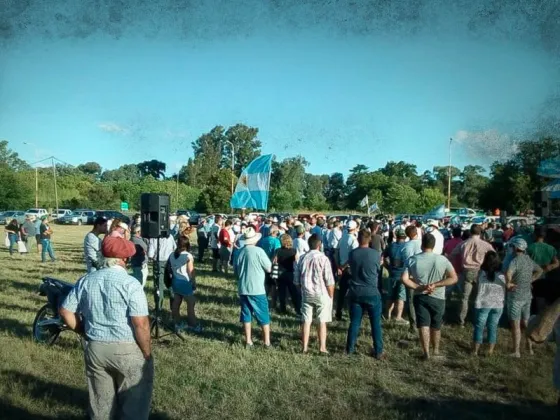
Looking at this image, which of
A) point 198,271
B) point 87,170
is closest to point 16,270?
point 198,271

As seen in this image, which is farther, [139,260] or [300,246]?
[300,246]

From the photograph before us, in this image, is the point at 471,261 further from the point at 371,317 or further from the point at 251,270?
the point at 251,270

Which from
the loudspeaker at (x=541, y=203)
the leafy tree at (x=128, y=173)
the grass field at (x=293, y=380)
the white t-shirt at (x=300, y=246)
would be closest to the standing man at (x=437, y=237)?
the grass field at (x=293, y=380)

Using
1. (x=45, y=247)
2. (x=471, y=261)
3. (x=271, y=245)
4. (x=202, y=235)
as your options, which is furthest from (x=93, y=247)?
(x=45, y=247)

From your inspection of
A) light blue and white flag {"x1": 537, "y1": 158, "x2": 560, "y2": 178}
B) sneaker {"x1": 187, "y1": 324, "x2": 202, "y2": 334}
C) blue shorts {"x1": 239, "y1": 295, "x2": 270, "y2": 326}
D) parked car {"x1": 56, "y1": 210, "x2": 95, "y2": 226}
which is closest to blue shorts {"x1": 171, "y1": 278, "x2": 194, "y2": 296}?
sneaker {"x1": 187, "y1": 324, "x2": 202, "y2": 334}

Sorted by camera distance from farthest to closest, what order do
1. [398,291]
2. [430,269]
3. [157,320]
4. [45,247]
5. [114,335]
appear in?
[45,247] < [398,291] < [157,320] < [430,269] < [114,335]

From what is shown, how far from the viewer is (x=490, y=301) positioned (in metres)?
7.72

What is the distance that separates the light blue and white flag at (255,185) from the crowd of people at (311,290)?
2.28m

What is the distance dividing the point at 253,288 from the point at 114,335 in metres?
4.33

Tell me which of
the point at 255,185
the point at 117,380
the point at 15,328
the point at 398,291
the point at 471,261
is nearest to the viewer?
the point at 117,380

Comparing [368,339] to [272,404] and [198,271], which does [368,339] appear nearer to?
[272,404]

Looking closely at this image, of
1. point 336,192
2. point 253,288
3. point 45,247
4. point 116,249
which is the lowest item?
point 45,247

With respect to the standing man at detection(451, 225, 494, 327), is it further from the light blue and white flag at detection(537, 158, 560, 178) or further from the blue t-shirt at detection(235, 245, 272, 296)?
the light blue and white flag at detection(537, 158, 560, 178)

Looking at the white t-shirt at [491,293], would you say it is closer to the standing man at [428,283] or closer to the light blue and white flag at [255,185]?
the standing man at [428,283]
